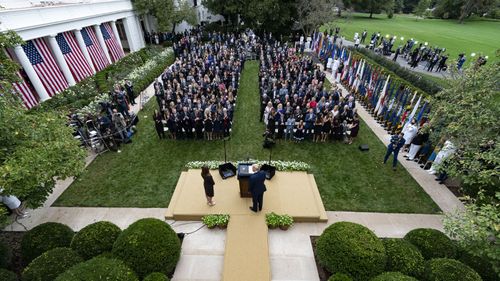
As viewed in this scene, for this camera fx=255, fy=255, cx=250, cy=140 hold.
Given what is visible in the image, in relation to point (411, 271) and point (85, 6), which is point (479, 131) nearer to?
point (411, 271)

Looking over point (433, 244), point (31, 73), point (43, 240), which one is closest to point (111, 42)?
point (31, 73)

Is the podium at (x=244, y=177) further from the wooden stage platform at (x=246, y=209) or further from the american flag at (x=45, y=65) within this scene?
the american flag at (x=45, y=65)

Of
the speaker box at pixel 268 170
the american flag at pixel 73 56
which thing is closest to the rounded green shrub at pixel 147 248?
the speaker box at pixel 268 170

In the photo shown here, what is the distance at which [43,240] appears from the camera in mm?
6875

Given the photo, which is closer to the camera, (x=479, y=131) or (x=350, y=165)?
(x=479, y=131)

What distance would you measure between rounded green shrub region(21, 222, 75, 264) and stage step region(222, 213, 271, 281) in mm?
4531

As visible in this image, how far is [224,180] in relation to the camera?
1027cm

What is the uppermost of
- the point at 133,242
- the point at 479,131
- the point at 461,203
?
the point at 479,131

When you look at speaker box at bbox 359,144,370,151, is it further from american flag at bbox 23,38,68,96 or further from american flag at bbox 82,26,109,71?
american flag at bbox 82,26,109,71

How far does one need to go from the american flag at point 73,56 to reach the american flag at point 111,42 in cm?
510

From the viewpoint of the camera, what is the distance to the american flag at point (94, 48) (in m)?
23.0

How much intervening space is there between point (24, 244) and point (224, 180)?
620cm

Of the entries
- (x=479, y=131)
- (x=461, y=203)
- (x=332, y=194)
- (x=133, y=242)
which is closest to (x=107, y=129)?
(x=133, y=242)

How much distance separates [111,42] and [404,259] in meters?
30.3
